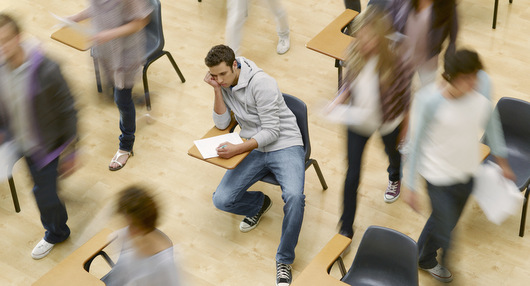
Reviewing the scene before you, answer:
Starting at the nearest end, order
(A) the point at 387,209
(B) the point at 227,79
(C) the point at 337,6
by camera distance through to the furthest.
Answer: (B) the point at 227,79, (A) the point at 387,209, (C) the point at 337,6

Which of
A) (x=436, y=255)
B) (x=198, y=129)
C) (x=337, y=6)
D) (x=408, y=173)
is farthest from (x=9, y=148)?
(x=337, y=6)

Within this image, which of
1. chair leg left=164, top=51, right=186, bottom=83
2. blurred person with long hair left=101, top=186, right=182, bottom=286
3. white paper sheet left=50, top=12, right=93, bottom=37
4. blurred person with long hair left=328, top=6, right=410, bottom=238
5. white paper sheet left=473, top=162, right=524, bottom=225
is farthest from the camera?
chair leg left=164, top=51, right=186, bottom=83

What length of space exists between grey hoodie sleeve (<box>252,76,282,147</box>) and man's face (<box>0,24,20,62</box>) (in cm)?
149

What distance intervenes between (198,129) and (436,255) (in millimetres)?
2297

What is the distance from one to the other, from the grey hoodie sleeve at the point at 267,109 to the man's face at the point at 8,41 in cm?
149

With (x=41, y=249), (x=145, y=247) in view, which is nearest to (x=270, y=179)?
(x=145, y=247)

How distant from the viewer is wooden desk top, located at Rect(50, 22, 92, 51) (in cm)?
548

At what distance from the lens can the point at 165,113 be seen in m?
5.99

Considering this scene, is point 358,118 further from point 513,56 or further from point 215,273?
point 513,56

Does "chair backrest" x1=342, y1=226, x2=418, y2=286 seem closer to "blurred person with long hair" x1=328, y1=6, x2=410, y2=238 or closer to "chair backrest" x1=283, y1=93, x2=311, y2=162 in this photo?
"blurred person with long hair" x1=328, y1=6, x2=410, y2=238

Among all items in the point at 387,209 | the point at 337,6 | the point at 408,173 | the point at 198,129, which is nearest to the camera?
the point at 408,173

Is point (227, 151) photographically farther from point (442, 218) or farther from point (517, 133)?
point (517, 133)

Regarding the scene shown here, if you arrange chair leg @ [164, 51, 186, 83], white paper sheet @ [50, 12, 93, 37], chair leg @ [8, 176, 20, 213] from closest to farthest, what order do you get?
white paper sheet @ [50, 12, 93, 37]
chair leg @ [8, 176, 20, 213]
chair leg @ [164, 51, 186, 83]

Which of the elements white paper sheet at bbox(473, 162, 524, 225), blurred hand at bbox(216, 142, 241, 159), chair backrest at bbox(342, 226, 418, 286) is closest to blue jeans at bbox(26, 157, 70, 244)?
blurred hand at bbox(216, 142, 241, 159)
